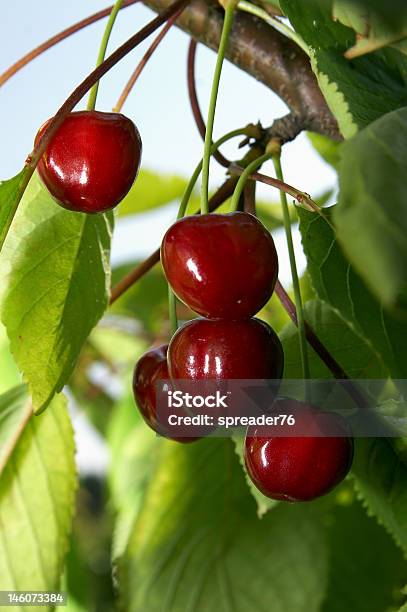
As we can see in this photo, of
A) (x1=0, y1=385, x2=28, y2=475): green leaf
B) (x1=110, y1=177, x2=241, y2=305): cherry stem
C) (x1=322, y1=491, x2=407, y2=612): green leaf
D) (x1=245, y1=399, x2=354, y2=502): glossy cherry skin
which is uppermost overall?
(x1=110, y1=177, x2=241, y2=305): cherry stem

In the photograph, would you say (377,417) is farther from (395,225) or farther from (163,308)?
(163,308)

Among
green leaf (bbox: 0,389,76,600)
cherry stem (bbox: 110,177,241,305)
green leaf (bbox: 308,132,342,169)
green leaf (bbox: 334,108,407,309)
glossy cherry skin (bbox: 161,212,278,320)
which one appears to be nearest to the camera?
green leaf (bbox: 334,108,407,309)

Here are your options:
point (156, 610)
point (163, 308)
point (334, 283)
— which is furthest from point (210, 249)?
point (163, 308)

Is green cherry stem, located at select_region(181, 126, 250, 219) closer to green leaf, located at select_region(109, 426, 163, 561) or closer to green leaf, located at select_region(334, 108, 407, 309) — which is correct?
green leaf, located at select_region(334, 108, 407, 309)

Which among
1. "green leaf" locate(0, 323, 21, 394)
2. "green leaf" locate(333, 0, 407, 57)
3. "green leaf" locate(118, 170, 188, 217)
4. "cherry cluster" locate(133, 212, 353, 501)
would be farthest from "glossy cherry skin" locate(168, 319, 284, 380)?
"green leaf" locate(118, 170, 188, 217)

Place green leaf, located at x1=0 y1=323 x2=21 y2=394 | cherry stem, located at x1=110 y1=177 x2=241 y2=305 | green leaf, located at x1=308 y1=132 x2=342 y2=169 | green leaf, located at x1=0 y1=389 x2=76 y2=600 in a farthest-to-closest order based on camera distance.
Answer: green leaf, located at x1=0 y1=323 x2=21 y2=394
green leaf, located at x1=308 y1=132 x2=342 y2=169
green leaf, located at x1=0 y1=389 x2=76 y2=600
cherry stem, located at x1=110 y1=177 x2=241 y2=305

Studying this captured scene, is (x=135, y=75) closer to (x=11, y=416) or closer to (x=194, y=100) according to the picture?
(x=194, y=100)
